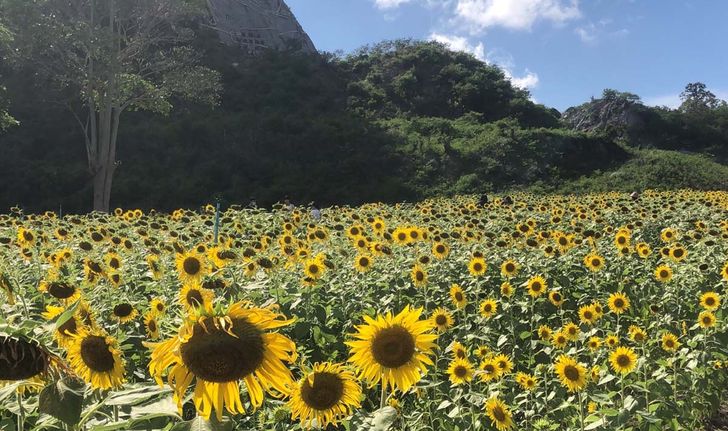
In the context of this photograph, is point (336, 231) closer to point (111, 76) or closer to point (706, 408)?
point (706, 408)

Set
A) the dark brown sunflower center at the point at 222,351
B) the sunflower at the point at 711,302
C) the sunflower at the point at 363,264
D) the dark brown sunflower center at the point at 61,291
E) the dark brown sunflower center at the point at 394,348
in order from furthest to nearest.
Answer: the sunflower at the point at 363,264
the sunflower at the point at 711,302
the dark brown sunflower center at the point at 61,291
the dark brown sunflower center at the point at 394,348
the dark brown sunflower center at the point at 222,351

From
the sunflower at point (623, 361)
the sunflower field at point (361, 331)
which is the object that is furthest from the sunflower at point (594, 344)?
the sunflower at point (623, 361)

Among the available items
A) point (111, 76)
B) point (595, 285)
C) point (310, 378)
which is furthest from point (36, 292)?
point (111, 76)

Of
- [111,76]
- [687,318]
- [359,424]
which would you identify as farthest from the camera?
[111,76]

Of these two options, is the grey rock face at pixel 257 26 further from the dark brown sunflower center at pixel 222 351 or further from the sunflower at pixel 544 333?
the dark brown sunflower center at pixel 222 351

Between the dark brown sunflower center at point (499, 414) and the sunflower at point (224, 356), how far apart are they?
5.81 feet

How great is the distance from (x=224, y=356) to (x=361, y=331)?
0.59 m

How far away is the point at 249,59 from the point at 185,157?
1743 cm

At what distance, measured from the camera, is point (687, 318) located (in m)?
4.87

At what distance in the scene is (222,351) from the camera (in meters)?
1.10

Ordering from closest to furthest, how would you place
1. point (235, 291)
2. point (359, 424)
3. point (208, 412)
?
point (208, 412), point (359, 424), point (235, 291)

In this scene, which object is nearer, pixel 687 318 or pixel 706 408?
pixel 706 408

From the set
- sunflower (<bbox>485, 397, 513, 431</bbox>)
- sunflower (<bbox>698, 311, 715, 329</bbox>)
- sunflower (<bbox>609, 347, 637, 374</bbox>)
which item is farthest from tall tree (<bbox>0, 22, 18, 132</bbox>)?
sunflower (<bbox>698, 311, 715, 329</bbox>)

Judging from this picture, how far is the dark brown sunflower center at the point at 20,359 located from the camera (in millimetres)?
896
